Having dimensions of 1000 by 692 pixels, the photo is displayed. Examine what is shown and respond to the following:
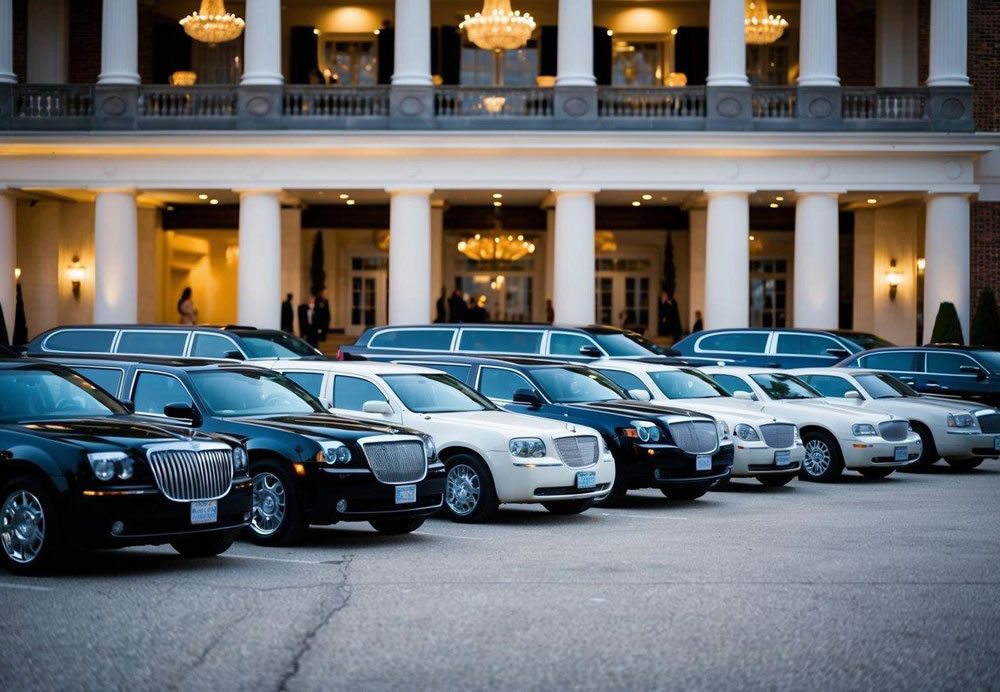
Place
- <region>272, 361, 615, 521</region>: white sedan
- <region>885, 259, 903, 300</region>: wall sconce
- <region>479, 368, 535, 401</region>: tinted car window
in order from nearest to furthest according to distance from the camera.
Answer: <region>272, 361, 615, 521</region>: white sedan, <region>479, 368, 535, 401</region>: tinted car window, <region>885, 259, 903, 300</region>: wall sconce

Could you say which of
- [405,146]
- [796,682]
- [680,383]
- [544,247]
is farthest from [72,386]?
[544,247]

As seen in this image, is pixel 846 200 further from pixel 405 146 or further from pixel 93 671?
pixel 93 671

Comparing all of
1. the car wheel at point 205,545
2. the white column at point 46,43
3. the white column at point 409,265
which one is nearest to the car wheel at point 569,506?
the car wheel at point 205,545

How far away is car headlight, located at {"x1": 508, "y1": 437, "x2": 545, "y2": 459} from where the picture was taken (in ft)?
48.2

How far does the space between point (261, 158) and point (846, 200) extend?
15612 mm

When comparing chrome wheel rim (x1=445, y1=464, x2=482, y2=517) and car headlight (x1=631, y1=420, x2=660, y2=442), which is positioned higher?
car headlight (x1=631, y1=420, x2=660, y2=442)

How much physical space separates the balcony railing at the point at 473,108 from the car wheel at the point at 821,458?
→ 59.5ft

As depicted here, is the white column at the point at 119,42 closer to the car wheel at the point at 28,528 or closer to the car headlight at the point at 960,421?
the car headlight at the point at 960,421

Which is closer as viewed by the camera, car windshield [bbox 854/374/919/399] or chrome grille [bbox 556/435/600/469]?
chrome grille [bbox 556/435/600/469]

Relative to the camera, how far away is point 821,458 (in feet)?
68.0

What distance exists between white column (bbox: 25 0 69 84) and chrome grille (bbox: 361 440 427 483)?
32.2 meters

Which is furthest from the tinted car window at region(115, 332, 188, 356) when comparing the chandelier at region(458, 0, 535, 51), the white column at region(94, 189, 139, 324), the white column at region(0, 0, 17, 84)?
the white column at region(0, 0, 17, 84)

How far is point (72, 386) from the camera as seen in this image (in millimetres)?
12609

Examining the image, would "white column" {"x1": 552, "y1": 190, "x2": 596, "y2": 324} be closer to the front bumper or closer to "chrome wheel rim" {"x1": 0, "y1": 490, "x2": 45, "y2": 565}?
the front bumper
